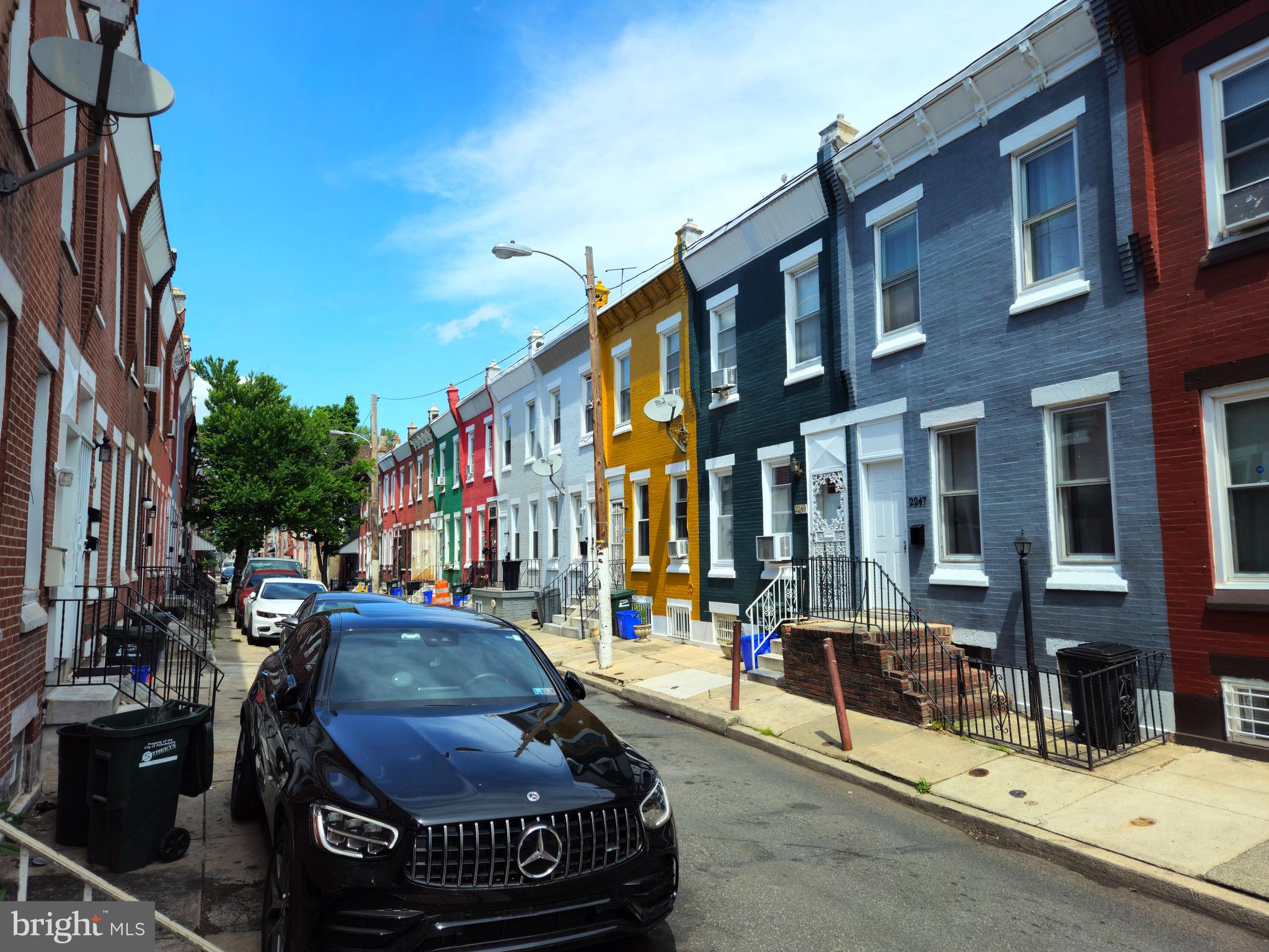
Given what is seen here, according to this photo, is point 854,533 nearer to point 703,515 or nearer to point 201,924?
point 703,515

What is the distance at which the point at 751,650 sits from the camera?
13898mm

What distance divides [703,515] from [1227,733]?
1030 cm

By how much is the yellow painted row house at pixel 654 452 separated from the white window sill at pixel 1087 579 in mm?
8251

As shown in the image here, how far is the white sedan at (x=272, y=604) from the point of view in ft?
63.4

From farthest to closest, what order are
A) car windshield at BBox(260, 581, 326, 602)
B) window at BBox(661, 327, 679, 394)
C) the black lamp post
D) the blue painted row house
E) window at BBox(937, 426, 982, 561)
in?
car windshield at BBox(260, 581, 326, 602) → window at BBox(661, 327, 679, 394) → window at BBox(937, 426, 982, 561) → the blue painted row house → the black lamp post

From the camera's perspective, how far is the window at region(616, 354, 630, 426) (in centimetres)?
2102

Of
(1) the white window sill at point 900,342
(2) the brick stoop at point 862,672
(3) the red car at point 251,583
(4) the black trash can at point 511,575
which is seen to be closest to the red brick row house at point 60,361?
(3) the red car at point 251,583

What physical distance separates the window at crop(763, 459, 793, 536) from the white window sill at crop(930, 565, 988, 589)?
3588 mm

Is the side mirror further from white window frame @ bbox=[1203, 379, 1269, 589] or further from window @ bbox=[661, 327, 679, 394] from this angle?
window @ bbox=[661, 327, 679, 394]

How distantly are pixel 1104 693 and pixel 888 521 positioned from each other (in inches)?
182

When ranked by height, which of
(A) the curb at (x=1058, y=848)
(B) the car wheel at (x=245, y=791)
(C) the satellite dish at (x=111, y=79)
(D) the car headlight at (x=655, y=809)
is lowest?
(A) the curb at (x=1058, y=848)

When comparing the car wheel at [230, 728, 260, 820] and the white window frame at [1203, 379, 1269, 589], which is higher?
the white window frame at [1203, 379, 1269, 589]

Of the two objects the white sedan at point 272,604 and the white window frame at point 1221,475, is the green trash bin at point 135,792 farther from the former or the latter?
the white sedan at point 272,604

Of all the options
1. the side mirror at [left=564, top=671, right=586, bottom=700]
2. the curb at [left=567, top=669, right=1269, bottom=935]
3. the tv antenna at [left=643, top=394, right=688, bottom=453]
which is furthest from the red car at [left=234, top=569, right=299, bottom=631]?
the side mirror at [left=564, top=671, right=586, bottom=700]
